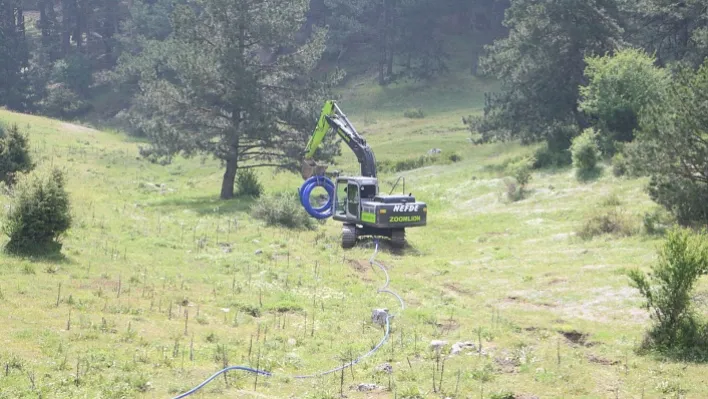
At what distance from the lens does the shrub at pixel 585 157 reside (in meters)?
39.3

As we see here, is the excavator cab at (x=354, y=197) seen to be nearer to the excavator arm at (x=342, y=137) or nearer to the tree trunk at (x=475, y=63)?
the excavator arm at (x=342, y=137)

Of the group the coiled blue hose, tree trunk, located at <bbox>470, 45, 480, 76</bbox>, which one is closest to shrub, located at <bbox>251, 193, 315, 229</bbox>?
the coiled blue hose

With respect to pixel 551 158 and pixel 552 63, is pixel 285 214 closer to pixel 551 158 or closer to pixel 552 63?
pixel 551 158

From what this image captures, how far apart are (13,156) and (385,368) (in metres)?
25.6

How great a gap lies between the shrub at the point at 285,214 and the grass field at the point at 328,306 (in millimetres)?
1002

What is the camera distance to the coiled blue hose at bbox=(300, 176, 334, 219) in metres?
34.1

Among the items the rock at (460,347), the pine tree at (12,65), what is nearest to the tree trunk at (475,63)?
the pine tree at (12,65)

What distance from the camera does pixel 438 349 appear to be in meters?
15.7

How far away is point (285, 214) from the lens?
1323 inches

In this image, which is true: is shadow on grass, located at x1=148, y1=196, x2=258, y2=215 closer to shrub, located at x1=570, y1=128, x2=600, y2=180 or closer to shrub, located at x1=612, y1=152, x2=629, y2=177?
shrub, located at x1=570, y1=128, x2=600, y2=180

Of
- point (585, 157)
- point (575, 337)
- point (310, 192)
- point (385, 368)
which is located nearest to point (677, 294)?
point (575, 337)

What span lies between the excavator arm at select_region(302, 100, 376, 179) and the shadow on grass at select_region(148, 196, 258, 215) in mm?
4185

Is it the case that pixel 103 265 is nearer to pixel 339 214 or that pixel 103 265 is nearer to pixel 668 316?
pixel 339 214

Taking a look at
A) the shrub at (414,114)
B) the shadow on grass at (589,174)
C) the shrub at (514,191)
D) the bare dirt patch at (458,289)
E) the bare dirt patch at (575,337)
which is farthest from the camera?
the shrub at (414,114)
